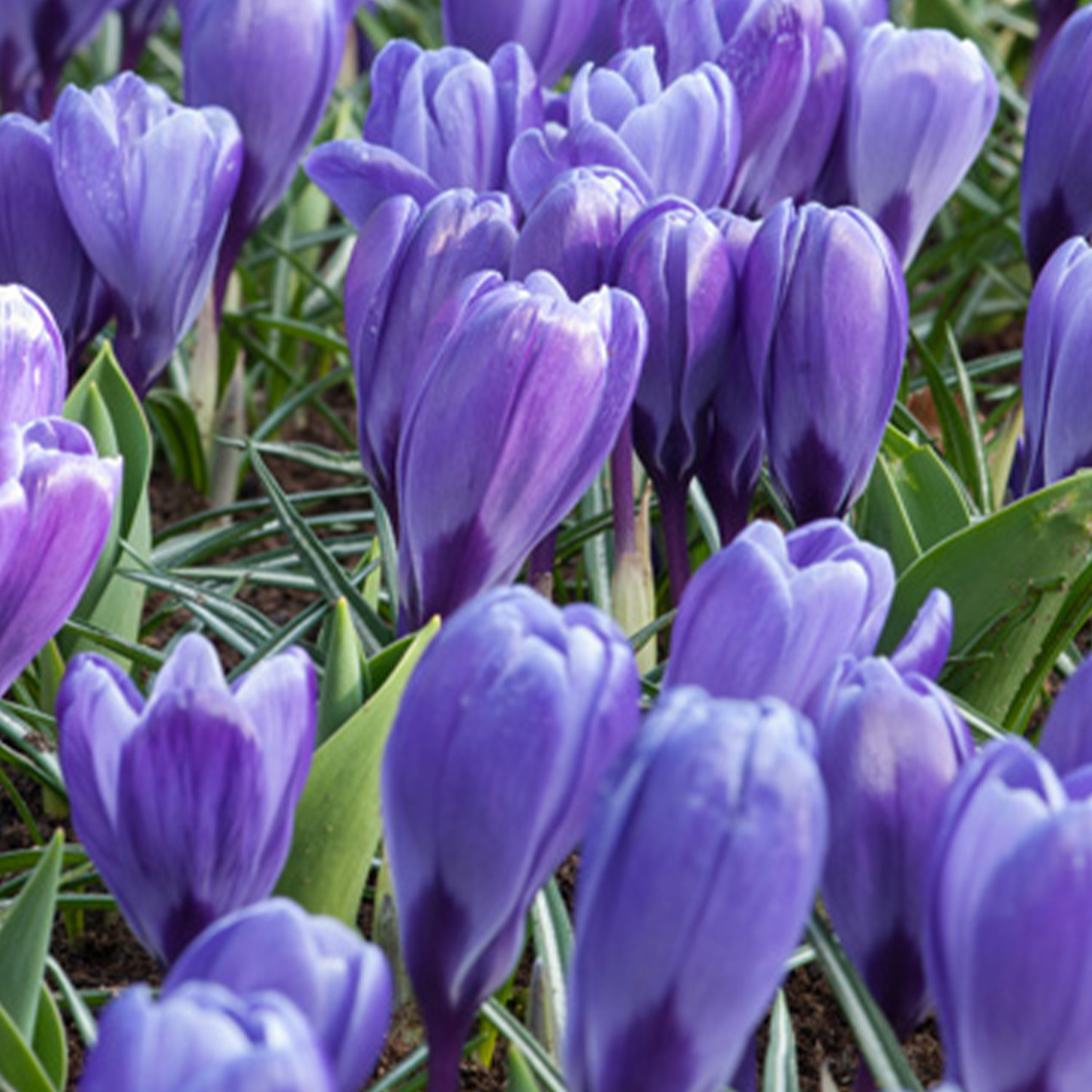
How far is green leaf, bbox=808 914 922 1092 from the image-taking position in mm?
843

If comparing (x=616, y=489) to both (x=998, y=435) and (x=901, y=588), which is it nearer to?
(x=901, y=588)

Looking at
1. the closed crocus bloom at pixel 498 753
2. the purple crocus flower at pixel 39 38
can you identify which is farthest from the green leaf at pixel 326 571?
the purple crocus flower at pixel 39 38

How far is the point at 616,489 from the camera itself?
1.40 meters

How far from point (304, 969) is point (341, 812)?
320mm

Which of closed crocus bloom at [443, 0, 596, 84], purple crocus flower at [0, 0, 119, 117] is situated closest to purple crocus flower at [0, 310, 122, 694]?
closed crocus bloom at [443, 0, 596, 84]

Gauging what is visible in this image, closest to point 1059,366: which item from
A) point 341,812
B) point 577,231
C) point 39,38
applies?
point 577,231

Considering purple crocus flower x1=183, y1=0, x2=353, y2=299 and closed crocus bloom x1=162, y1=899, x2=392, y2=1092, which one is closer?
closed crocus bloom x1=162, y1=899, x2=392, y2=1092

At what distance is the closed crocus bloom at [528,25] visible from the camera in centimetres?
190

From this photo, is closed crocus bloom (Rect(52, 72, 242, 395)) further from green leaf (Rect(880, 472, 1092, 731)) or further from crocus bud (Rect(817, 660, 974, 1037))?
crocus bud (Rect(817, 660, 974, 1037))

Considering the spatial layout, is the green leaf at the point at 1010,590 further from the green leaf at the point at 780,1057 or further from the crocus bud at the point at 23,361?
the crocus bud at the point at 23,361

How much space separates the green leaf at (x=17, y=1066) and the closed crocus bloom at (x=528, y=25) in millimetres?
1167

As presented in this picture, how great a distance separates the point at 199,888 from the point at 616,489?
563 millimetres

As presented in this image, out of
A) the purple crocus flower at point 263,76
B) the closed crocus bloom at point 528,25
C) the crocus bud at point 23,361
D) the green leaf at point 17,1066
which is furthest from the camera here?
the closed crocus bloom at point 528,25

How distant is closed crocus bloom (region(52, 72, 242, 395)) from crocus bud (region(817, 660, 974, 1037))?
2.56 feet
